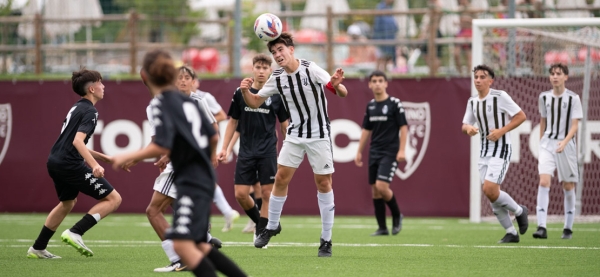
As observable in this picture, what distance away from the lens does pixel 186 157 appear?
5371mm

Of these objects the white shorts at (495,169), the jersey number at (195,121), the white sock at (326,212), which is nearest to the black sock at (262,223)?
the white sock at (326,212)

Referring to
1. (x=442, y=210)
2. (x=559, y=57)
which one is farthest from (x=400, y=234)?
(x=559, y=57)

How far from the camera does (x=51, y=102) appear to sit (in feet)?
49.2

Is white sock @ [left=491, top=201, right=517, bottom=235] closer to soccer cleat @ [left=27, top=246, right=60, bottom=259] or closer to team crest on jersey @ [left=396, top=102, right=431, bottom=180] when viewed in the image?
team crest on jersey @ [left=396, top=102, right=431, bottom=180]

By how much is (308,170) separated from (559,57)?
5354 millimetres

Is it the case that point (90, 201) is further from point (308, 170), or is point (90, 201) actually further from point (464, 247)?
point (464, 247)

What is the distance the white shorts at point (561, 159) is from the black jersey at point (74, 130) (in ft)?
19.4

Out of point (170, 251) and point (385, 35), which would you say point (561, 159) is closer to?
point (170, 251)

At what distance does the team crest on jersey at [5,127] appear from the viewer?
49.0 feet

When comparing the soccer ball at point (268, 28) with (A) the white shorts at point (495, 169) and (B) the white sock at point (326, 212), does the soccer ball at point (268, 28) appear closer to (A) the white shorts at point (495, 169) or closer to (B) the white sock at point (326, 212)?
(B) the white sock at point (326, 212)

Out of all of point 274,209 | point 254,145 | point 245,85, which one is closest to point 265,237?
point 274,209

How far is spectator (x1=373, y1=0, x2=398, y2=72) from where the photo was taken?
1617 cm

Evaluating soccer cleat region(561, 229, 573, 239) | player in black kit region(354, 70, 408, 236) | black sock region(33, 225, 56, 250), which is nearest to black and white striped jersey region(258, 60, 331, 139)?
black sock region(33, 225, 56, 250)

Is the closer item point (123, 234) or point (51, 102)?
point (123, 234)
